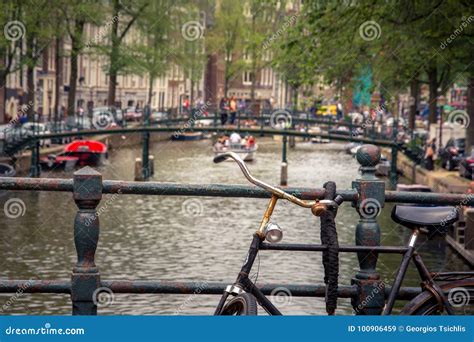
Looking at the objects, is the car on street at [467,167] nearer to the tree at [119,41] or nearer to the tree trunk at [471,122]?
the tree trunk at [471,122]

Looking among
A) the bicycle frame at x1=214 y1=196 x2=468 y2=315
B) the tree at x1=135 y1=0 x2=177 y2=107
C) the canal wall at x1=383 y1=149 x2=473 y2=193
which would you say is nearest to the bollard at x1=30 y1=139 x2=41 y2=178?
the canal wall at x1=383 y1=149 x2=473 y2=193

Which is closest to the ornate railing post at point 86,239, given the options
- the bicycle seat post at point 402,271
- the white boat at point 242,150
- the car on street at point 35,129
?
the bicycle seat post at point 402,271

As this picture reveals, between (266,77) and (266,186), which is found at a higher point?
(266,186)

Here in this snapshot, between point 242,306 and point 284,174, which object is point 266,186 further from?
point 284,174

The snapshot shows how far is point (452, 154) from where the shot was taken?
5553cm

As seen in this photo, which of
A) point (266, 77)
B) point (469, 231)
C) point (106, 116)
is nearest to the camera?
point (469, 231)

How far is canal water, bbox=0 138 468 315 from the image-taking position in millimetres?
24766

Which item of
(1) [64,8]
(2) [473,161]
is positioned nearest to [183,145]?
(1) [64,8]

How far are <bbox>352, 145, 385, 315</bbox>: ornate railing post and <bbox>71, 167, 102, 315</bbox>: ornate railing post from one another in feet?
5.87

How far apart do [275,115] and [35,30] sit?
97.3 ft

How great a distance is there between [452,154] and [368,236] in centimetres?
4714

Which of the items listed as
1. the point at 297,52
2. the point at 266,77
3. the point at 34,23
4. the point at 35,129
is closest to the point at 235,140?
the point at 35,129

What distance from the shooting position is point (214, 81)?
15712 centimetres

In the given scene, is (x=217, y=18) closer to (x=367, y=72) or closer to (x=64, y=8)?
(x=64, y=8)
